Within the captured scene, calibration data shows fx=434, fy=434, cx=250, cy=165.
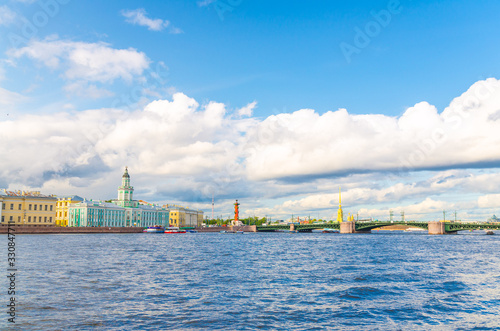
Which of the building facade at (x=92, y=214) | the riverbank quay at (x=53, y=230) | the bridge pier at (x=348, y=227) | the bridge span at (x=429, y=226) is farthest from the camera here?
the bridge pier at (x=348, y=227)

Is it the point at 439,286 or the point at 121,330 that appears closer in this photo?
the point at 121,330

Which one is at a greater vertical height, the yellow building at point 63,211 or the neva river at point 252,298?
the yellow building at point 63,211

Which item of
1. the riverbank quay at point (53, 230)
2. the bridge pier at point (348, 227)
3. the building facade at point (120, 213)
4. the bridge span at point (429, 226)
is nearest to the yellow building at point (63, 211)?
the building facade at point (120, 213)

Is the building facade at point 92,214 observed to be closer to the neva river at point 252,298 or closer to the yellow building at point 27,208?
the yellow building at point 27,208

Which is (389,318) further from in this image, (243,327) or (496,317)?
(243,327)

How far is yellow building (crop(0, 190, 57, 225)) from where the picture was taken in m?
104

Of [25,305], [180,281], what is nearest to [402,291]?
[180,281]

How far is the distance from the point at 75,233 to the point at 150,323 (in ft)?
343

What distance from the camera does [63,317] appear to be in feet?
47.6

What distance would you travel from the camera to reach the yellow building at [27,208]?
103750 mm

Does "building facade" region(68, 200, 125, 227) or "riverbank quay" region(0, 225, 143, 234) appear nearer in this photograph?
"riverbank quay" region(0, 225, 143, 234)

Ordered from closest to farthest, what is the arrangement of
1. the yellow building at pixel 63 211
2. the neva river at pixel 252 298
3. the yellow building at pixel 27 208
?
the neva river at pixel 252 298 → the yellow building at pixel 27 208 → the yellow building at pixel 63 211

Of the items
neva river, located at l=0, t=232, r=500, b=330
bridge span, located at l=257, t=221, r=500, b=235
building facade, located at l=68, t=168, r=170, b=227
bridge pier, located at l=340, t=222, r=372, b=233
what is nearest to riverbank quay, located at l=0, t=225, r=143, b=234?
building facade, located at l=68, t=168, r=170, b=227

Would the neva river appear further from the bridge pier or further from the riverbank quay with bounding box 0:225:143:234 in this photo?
the bridge pier
